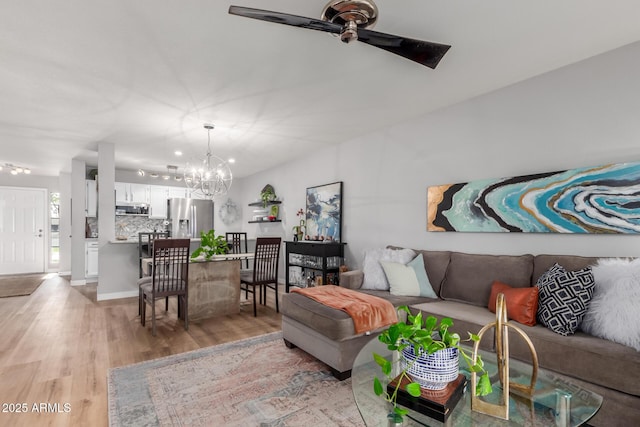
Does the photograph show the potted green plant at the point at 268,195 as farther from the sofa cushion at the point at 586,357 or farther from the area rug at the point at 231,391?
the sofa cushion at the point at 586,357

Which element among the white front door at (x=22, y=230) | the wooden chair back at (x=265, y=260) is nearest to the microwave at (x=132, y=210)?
the white front door at (x=22, y=230)

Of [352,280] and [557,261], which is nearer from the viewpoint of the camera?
[557,261]

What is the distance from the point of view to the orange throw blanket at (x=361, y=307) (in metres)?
2.46

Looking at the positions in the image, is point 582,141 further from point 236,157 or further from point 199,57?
point 236,157

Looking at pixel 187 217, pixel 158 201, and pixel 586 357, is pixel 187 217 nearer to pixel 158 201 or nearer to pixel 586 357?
pixel 158 201

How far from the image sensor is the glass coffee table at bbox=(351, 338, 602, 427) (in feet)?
4.08

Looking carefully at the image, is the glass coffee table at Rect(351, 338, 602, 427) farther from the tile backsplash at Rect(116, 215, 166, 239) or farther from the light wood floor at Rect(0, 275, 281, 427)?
the tile backsplash at Rect(116, 215, 166, 239)

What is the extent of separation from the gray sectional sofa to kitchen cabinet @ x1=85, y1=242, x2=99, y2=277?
5.63 m

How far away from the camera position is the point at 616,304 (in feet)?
6.27

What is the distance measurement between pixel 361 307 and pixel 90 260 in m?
6.53

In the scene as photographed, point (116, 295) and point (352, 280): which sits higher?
point (352, 280)

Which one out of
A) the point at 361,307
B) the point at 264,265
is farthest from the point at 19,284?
the point at 361,307

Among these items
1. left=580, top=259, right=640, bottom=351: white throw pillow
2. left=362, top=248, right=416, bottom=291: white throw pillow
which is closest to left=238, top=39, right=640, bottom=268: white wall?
left=362, top=248, right=416, bottom=291: white throw pillow

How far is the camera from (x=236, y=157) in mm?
5992
